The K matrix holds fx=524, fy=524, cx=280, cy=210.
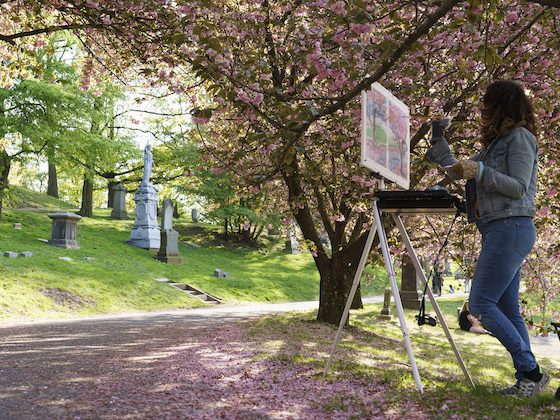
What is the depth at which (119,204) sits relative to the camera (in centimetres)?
3466

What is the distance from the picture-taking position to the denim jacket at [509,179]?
12.4ft

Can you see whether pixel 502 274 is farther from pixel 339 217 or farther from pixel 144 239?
pixel 144 239

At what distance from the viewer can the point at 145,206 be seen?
1100 inches

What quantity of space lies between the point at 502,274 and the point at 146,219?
2548 cm

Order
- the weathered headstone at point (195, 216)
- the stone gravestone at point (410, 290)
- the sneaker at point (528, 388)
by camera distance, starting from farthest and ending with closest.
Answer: the weathered headstone at point (195, 216)
the stone gravestone at point (410, 290)
the sneaker at point (528, 388)

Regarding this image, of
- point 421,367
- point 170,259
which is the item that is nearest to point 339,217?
point 421,367

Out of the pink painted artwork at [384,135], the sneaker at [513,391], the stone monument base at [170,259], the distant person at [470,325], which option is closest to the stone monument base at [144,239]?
the stone monument base at [170,259]

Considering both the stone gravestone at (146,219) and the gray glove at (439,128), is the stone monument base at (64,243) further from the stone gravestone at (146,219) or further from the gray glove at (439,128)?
the gray glove at (439,128)

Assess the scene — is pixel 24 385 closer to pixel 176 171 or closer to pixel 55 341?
pixel 55 341

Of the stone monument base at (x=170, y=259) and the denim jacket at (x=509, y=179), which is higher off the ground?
the denim jacket at (x=509, y=179)

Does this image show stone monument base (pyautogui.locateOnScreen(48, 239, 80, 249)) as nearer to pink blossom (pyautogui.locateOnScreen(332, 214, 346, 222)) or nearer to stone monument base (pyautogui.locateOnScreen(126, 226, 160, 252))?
stone monument base (pyautogui.locateOnScreen(126, 226, 160, 252))

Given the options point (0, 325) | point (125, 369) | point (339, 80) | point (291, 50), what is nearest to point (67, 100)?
point (0, 325)

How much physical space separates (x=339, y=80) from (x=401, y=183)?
2.50 metres

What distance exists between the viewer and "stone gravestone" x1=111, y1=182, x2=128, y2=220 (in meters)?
34.3
